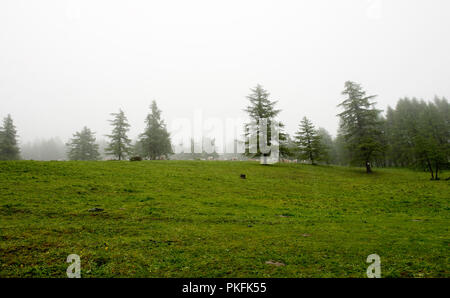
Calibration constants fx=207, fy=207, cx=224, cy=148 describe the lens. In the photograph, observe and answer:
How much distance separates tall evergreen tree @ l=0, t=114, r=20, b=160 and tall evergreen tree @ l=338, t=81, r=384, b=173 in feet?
275

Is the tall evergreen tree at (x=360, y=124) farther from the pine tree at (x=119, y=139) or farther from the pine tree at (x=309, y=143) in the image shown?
the pine tree at (x=119, y=139)

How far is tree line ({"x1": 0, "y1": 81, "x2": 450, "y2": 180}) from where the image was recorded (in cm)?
3950

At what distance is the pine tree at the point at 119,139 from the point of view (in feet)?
171

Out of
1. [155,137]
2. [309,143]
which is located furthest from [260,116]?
[155,137]

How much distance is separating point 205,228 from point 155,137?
4610cm

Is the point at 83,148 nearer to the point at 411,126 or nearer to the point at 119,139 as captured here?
the point at 119,139

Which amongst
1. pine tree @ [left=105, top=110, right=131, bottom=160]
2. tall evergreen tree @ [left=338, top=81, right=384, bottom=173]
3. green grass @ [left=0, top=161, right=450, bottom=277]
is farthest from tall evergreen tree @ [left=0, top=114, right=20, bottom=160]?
tall evergreen tree @ [left=338, top=81, right=384, bottom=173]

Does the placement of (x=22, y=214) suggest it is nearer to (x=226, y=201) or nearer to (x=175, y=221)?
(x=175, y=221)

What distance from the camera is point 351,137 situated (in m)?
46.8

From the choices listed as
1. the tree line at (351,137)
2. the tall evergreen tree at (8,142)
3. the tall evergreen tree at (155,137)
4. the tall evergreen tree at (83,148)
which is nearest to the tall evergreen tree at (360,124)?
the tree line at (351,137)

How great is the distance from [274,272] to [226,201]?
1162 cm

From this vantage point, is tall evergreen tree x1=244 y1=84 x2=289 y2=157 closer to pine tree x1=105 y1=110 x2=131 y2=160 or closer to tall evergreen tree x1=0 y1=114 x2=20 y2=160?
pine tree x1=105 y1=110 x2=131 y2=160

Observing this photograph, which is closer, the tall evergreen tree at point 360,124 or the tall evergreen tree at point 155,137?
the tall evergreen tree at point 360,124

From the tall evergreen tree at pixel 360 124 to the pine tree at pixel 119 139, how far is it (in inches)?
2022
